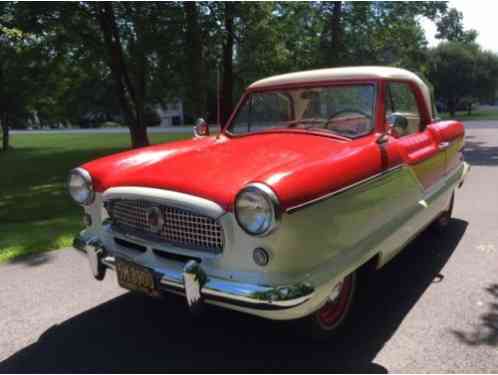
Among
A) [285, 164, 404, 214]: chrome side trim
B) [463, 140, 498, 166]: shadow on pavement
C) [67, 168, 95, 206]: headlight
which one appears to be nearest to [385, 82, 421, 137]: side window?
[285, 164, 404, 214]: chrome side trim

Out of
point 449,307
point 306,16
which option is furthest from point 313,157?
point 306,16

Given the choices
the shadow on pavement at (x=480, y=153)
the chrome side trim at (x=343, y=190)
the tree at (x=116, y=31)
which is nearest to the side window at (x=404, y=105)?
the chrome side trim at (x=343, y=190)

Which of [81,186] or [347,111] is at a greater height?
[347,111]

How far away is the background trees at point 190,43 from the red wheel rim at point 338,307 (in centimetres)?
1013

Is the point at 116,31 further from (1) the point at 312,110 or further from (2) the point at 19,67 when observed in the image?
(1) the point at 312,110

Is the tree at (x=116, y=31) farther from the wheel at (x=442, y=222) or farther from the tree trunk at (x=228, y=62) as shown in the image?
the wheel at (x=442, y=222)

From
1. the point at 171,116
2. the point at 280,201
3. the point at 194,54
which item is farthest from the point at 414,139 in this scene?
the point at 171,116

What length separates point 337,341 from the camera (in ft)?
10.1

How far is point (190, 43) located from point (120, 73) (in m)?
2.32

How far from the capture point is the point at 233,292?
251 cm

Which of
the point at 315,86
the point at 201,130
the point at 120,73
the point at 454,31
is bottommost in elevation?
the point at 201,130

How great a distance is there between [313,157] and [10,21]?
11.0 metres

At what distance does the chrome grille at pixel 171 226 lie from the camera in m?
2.72

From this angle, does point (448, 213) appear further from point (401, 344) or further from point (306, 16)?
point (306, 16)
